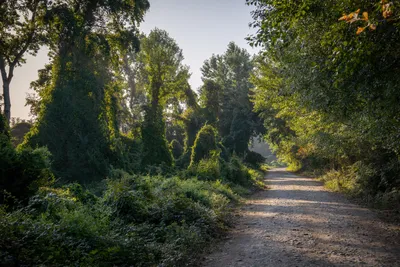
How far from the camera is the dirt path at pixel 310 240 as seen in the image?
623 cm

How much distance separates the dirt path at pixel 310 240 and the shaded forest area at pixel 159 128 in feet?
3.31

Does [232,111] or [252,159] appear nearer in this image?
[252,159]

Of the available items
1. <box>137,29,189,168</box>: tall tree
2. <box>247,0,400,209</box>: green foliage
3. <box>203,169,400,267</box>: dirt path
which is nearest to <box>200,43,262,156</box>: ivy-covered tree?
<box>137,29,189,168</box>: tall tree

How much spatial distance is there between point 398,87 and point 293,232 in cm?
481

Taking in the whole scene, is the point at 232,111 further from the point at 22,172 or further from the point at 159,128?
the point at 22,172

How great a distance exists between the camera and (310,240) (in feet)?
25.2

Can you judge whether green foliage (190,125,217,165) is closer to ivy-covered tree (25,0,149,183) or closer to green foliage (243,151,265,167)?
ivy-covered tree (25,0,149,183)

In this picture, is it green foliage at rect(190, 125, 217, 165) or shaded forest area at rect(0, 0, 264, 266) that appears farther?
green foliage at rect(190, 125, 217, 165)

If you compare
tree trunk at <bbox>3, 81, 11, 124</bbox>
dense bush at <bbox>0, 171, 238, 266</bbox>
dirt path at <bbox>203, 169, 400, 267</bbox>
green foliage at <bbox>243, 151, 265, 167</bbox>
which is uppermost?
tree trunk at <bbox>3, 81, 11, 124</bbox>

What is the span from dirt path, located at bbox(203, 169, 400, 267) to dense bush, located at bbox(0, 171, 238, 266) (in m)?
0.93

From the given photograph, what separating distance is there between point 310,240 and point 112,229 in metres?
5.23

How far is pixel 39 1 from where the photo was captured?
20375 millimetres

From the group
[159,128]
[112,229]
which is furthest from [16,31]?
[112,229]

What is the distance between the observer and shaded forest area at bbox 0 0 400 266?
5.79 metres
